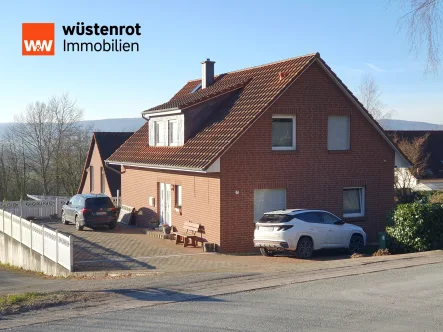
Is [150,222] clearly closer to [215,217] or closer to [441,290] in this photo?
[215,217]

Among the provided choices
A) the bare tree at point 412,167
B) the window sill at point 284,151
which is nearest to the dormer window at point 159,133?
the window sill at point 284,151

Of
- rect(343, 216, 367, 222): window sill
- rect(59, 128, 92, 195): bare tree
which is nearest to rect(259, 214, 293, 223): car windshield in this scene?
rect(343, 216, 367, 222): window sill

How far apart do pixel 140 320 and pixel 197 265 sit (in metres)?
8.71

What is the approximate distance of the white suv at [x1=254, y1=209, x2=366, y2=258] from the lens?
1886 centimetres

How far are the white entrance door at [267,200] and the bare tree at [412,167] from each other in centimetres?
1617

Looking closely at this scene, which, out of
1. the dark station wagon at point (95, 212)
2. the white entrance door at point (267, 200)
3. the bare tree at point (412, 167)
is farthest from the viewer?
the bare tree at point (412, 167)

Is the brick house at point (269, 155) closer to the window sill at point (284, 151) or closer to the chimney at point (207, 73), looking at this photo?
the window sill at point (284, 151)

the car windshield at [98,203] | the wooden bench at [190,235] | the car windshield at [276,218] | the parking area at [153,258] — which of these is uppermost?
the car windshield at [98,203]

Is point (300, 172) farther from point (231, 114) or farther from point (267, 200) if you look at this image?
point (231, 114)

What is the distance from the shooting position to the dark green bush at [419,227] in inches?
747

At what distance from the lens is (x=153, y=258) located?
19703 mm

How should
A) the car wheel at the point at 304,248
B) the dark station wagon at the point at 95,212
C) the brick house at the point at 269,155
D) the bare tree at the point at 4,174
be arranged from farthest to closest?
the bare tree at the point at 4,174 → the dark station wagon at the point at 95,212 → the brick house at the point at 269,155 → the car wheel at the point at 304,248

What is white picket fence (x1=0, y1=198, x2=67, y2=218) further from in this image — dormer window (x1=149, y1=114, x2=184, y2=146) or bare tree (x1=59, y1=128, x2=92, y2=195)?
bare tree (x1=59, y1=128, x2=92, y2=195)

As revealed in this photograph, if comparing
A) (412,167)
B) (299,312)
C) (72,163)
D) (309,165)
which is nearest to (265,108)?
(309,165)
